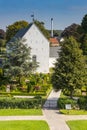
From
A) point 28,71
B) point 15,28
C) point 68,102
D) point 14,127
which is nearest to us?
point 14,127

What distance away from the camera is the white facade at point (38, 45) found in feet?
220

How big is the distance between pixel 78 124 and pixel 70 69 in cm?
993

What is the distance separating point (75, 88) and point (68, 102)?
8.27 ft

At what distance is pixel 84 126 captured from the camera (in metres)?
30.8

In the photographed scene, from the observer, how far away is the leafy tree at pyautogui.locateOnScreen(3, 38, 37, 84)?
53688 millimetres

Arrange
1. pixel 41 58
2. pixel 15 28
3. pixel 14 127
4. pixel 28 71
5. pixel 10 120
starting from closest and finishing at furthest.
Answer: pixel 14 127, pixel 10 120, pixel 28 71, pixel 41 58, pixel 15 28

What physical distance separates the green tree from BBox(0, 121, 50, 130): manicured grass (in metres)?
8.86

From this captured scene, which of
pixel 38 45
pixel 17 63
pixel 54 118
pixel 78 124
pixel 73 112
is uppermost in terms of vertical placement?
pixel 38 45

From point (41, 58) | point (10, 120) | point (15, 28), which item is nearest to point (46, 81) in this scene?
point (41, 58)

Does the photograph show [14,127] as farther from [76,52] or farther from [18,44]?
[18,44]

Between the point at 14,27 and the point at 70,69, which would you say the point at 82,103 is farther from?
the point at 14,27

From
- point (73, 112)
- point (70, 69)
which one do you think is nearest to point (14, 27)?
point (70, 69)

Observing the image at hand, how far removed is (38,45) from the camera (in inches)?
2670

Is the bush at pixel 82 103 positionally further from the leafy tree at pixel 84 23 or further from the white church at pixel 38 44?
the leafy tree at pixel 84 23
